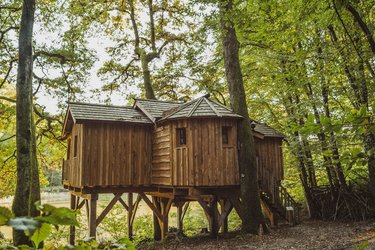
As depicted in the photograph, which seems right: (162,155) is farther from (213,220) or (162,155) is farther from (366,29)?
(366,29)

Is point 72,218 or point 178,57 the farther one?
point 178,57

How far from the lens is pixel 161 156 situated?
1312cm

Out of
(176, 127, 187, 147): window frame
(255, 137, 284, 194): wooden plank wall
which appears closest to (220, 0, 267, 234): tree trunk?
(176, 127, 187, 147): window frame

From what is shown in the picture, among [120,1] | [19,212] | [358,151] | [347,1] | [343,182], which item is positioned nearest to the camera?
[358,151]

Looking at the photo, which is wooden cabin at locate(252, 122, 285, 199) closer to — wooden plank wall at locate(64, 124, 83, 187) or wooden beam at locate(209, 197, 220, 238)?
wooden beam at locate(209, 197, 220, 238)

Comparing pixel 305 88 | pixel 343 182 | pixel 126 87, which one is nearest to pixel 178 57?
pixel 126 87

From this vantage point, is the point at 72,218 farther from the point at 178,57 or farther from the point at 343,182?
the point at 178,57

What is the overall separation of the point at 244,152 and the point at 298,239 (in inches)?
152

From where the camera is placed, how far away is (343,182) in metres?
15.4

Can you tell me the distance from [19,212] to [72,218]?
30.7 ft

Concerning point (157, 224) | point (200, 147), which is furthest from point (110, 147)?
point (157, 224)

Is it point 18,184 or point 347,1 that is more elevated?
point 347,1

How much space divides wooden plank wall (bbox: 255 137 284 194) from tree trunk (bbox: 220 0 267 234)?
2.45 metres

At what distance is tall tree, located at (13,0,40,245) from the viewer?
28.7 ft
